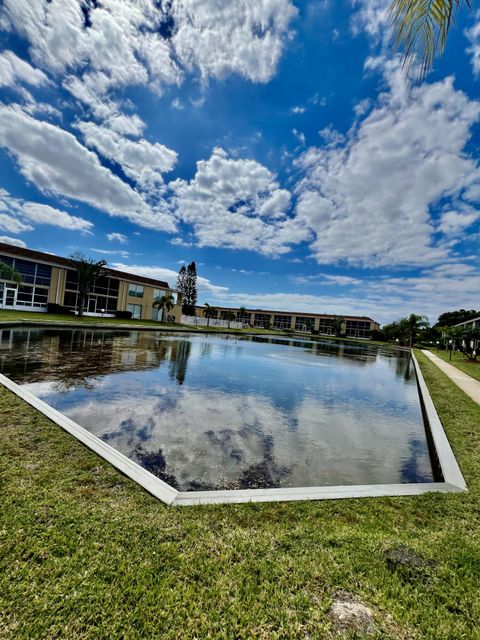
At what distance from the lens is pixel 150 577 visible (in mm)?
2059

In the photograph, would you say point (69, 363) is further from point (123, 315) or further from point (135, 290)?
point (135, 290)

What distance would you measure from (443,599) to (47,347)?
49.5ft

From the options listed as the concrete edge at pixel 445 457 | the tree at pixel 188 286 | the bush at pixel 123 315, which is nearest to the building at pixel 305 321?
the tree at pixel 188 286

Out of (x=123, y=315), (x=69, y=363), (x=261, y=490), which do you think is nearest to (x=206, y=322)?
(x=123, y=315)

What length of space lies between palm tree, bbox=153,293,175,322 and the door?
1979 cm

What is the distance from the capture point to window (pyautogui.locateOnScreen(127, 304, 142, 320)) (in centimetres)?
4653

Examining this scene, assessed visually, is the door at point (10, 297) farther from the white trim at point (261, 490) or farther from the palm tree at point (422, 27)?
the palm tree at point (422, 27)

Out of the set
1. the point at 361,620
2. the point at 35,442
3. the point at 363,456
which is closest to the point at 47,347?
the point at 35,442

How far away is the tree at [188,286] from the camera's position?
2908 inches

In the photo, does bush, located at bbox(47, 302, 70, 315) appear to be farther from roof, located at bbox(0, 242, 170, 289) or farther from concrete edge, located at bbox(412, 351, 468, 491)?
concrete edge, located at bbox(412, 351, 468, 491)

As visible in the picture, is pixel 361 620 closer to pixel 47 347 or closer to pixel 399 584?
pixel 399 584

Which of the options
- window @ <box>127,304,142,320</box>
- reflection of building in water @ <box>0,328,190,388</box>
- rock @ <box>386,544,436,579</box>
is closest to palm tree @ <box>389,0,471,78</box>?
rock @ <box>386,544,436,579</box>

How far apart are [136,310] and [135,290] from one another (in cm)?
324

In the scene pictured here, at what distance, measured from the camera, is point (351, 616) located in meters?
1.87
